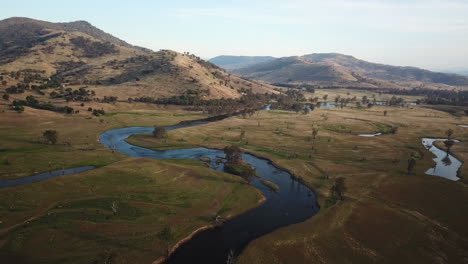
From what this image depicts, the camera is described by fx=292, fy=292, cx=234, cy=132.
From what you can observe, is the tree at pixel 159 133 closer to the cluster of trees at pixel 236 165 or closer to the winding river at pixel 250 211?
the winding river at pixel 250 211

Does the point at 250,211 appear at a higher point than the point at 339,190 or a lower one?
lower

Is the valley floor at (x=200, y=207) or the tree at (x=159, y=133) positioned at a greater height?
the tree at (x=159, y=133)

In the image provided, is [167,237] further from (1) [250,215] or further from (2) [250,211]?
(2) [250,211]

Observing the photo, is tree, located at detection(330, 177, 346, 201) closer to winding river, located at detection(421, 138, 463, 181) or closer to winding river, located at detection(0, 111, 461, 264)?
winding river, located at detection(0, 111, 461, 264)

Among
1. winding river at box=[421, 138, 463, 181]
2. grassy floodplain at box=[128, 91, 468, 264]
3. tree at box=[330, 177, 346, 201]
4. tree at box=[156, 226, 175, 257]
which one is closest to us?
tree at box=[156, 226, 175, 257]

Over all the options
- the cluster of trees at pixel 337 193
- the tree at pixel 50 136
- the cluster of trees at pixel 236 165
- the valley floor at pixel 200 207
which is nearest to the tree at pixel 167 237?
the valley floor at pixel 200 207

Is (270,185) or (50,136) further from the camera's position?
(50,136)

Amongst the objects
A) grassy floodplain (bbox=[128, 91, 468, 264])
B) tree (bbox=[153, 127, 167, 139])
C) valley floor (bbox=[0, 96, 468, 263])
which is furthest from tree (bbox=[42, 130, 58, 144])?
tree (bbox=[153, 127, 167, 139])

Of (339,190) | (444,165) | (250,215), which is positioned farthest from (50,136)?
(444,165)

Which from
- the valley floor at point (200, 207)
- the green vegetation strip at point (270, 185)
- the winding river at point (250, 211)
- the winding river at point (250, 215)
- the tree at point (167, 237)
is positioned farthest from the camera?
the green vegetation strip at point (270, 185)

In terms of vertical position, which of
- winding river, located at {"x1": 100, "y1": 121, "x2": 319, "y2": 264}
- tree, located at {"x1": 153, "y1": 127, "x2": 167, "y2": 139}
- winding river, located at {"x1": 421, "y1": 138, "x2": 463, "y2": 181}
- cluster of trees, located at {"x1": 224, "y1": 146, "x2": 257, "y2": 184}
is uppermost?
tree, located at {"x1": 153, "y1": 127, "x2": 167, "y2": 139}
